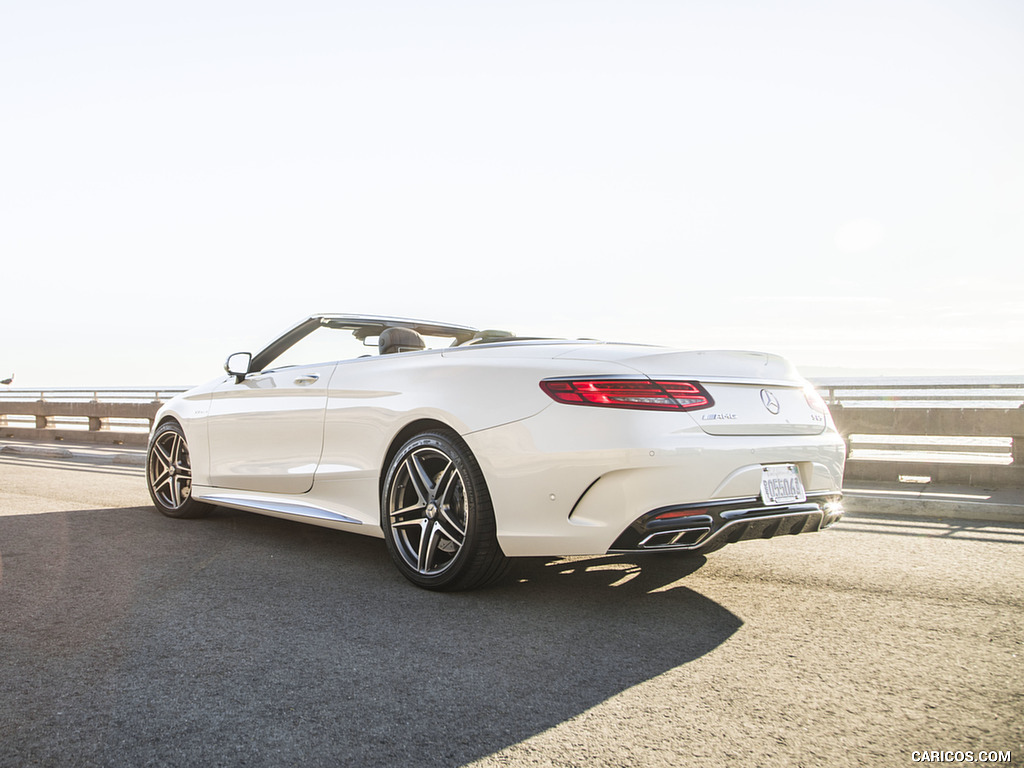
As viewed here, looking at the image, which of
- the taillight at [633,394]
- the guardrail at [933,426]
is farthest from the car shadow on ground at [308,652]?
the guardrail at [933,426]

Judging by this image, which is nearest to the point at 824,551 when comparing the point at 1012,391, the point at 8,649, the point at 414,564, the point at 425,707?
the point at 414,564

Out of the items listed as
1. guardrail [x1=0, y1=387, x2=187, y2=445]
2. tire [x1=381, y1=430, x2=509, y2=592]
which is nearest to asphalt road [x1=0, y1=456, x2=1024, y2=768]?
tire [x1=381, y1=430, x2=509, y2=592]

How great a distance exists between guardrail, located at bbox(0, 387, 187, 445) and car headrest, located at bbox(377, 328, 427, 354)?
11.9 m

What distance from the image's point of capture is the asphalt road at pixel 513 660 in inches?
90.8

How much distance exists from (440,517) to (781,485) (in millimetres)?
1617

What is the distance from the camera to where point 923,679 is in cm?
281

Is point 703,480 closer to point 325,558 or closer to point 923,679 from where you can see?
point 923,679

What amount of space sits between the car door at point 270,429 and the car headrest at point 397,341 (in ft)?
1.12

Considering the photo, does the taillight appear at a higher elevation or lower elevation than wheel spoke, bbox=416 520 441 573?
higher

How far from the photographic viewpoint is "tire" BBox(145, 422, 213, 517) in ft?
20.8

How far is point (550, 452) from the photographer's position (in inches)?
138

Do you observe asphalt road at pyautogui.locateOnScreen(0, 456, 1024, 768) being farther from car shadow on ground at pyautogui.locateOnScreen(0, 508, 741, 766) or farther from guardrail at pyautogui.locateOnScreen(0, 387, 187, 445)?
guardrail at pyautogui.locateOnScreen(0, 387, 187, 445)

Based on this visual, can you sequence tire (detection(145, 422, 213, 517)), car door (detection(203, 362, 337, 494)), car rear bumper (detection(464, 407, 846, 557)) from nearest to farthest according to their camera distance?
car rear bumper (detection(464, 407, 846, 557)) < car door (detection(203, 362, 337, 494)) < tire (detection(145, 422, 213, 517))

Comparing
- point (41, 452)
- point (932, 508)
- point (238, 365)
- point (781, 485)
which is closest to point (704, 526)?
point (781, 485)
